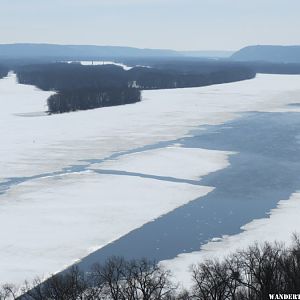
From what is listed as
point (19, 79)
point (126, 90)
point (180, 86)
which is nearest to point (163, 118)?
point (126, 90)

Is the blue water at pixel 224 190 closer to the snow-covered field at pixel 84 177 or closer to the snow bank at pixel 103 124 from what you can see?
the snow-covered field at pixel 84 177

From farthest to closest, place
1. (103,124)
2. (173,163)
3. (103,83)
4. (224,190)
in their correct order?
(103,83)
(103,124)
(173,163)
(224,190)

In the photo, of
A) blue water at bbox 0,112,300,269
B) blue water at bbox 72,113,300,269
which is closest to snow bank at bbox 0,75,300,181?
blue water at bbox 0,112,300,269

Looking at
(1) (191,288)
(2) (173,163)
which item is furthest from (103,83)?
(1) (191,288)

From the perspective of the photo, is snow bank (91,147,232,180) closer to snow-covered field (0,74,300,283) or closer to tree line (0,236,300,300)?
snow-covered field (0,74,300,283)

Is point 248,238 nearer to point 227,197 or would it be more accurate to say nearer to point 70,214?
point 227,197

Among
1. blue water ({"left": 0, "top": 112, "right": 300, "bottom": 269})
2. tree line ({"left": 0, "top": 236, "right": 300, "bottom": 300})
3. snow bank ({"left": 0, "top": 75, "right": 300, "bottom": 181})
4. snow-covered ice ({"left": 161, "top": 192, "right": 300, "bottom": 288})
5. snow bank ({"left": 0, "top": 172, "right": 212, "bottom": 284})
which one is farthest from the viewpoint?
snow bank ({"left": 0, "top": 75, "right": 300, "bottom": 181})

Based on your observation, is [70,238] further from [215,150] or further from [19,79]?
[19,79]

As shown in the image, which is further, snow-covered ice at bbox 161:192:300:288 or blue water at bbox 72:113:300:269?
blue water at bbox 72:113:300:269
